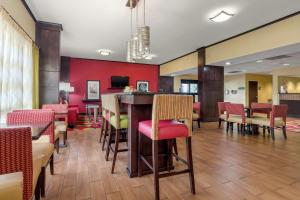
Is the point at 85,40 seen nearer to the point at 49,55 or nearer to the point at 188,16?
the point at 49,55

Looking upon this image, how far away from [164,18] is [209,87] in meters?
3.48

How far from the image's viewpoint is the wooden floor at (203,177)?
1806mm

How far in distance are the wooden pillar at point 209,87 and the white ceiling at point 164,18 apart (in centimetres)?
95

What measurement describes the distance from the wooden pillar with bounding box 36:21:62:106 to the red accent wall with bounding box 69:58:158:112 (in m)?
3.95

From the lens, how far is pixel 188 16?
152 inches

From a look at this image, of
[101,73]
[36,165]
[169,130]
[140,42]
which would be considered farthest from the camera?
[101,73]

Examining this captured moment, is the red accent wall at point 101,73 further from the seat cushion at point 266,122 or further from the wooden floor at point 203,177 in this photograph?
the seat cushion at point 266,122

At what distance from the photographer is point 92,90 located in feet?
27.8

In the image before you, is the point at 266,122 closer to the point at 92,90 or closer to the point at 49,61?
the point at 49,61

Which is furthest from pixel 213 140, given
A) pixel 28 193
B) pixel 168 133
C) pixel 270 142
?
pixel 28 193

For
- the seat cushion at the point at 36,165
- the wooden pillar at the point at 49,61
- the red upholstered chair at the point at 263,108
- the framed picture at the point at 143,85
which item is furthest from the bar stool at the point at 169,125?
the framed picture at the point at 143,85

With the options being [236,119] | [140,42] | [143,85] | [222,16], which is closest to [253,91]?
[143,85]

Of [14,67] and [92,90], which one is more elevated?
[14,67]

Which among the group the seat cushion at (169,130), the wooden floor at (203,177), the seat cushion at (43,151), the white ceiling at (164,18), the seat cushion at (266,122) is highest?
the white ceiling at (164,18)
